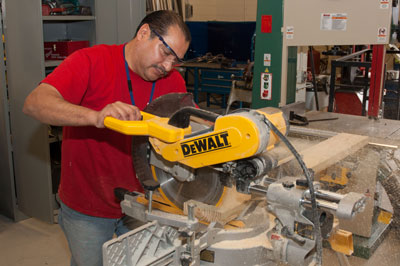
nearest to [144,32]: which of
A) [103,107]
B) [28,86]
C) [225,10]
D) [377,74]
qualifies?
[103,107]

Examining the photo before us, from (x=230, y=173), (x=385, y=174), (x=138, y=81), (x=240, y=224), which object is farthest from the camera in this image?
(x=385, y=174)

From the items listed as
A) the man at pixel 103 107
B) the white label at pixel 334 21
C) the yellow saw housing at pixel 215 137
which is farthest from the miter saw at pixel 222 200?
the white label at pixel 334 21

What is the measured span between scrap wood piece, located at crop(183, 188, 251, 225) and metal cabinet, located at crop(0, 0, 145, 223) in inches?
84.3

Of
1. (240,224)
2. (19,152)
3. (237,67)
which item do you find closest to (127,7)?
(19,152)

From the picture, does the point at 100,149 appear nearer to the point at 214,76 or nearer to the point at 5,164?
the point at 5,164

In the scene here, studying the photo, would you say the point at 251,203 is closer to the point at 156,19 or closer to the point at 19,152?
the point at 156,19

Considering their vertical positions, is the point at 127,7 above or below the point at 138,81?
above

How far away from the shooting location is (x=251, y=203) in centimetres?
138

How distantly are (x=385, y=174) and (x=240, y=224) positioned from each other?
45.9 inches

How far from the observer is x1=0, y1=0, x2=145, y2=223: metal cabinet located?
306cm

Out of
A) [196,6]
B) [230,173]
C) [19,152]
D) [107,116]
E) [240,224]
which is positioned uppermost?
[196,6]

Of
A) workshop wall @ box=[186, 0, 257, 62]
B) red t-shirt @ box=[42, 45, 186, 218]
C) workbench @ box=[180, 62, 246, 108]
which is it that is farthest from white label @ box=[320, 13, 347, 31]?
workshop wall @ box=[186, 0, 257, 62]

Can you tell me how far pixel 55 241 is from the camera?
121 inches

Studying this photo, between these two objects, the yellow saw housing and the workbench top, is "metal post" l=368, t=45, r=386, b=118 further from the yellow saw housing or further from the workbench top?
the yellow saw housing
